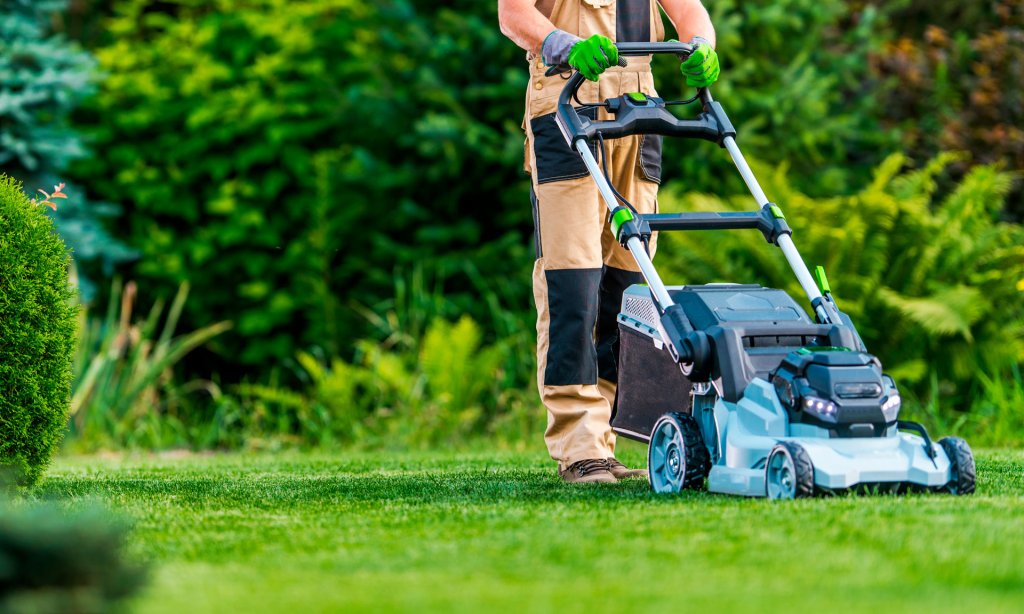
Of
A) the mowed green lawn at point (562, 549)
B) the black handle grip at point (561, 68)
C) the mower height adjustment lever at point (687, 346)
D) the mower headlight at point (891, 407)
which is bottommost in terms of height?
the mowed green lawn at point (562, 549)

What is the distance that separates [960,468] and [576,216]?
1488 mm

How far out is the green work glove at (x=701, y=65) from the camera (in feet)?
14.4

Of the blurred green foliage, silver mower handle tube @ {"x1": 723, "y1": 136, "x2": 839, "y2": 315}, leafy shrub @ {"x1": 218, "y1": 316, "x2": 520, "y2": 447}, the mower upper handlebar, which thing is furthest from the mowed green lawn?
the blurred green foliage

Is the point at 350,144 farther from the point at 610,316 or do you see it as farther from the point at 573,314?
the point at 573,314

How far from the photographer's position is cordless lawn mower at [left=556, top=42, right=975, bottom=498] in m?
3.53

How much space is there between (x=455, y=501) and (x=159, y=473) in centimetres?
181

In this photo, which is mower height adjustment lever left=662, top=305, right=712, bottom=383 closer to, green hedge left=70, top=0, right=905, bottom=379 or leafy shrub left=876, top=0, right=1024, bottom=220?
green hedge left=70, top=0, right=905, bottom=379

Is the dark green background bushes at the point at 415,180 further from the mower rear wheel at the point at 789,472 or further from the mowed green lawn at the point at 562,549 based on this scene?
the mower rear wheel at the point at 789,472

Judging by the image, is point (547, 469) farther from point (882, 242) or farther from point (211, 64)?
point (211, 64)

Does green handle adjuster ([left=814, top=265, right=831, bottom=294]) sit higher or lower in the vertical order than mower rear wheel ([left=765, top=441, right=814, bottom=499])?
higher

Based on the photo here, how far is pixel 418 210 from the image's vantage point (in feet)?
29.7

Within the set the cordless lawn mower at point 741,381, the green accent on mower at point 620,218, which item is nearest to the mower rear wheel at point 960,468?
the cordless lawn mower at point 741,381

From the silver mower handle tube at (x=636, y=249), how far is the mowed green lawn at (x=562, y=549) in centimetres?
57

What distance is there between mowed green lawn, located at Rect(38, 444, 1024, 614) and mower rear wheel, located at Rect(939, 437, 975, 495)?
0.06m
